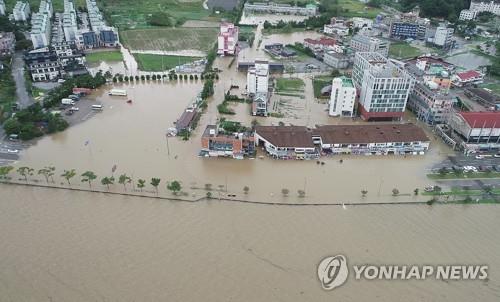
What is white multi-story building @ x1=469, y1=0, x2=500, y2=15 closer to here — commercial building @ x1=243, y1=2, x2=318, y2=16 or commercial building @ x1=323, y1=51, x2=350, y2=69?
commercial building @ x1=243, y1=2, x2=318, y2=16

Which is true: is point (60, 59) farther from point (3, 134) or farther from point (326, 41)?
point (326, 41)

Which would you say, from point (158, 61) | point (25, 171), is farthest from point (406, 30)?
point (25, 171)

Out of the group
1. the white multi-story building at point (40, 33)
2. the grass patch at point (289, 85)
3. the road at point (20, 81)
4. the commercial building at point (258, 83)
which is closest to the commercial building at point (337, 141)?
the commercial building at point (258, 83)

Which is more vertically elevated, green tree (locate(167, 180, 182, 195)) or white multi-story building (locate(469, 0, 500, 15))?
white multi-story building (locate(469, 0, 500, 15))

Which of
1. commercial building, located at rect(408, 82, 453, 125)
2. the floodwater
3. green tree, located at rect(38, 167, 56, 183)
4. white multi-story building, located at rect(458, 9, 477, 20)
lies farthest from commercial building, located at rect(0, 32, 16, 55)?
white multi-story building, located at rect(458, 9, 477, 20)

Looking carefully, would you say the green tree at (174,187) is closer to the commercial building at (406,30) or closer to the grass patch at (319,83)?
the grass patch at (319,83)

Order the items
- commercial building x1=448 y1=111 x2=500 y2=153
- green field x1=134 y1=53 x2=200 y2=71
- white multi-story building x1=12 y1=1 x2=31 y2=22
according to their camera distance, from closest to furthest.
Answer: commercial building x1=448 y1=111 x2=500 y2=153 < green field x1=134 y1=53 x2=200 y2=71 < white multi-story building x1=12 y1=1 x2=31 y2=22
